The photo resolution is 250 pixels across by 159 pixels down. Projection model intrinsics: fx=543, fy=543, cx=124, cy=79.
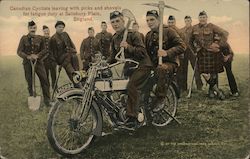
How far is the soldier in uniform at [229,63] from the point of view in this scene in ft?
9.16

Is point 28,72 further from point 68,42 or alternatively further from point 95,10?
point 95,10

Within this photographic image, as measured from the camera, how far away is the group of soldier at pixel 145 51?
2.74m

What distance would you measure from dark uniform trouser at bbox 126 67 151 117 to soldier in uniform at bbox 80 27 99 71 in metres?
0.23

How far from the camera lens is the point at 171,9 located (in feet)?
9.04

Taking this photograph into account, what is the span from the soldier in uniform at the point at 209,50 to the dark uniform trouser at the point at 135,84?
11.2 inches

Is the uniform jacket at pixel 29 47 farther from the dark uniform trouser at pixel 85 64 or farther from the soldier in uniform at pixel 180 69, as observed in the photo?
the soldier in uniform at pixel 180 69

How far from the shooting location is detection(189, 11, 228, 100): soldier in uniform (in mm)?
2785

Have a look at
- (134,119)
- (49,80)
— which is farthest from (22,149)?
(134,119)

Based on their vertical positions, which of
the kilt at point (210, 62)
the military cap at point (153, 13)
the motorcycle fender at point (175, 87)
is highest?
the military cap at point (153, 13)

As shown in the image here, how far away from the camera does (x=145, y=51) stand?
2740mm

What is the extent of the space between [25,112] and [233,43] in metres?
1.13

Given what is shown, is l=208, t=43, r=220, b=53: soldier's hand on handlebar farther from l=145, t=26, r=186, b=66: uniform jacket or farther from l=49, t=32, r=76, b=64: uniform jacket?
l=49, t=32, r=76, b=64: uniform jacket

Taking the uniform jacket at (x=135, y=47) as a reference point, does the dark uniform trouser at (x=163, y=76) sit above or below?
below

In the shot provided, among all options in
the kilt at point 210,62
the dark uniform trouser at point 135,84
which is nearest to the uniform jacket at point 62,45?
the dark uniform trouser at point 135,84
